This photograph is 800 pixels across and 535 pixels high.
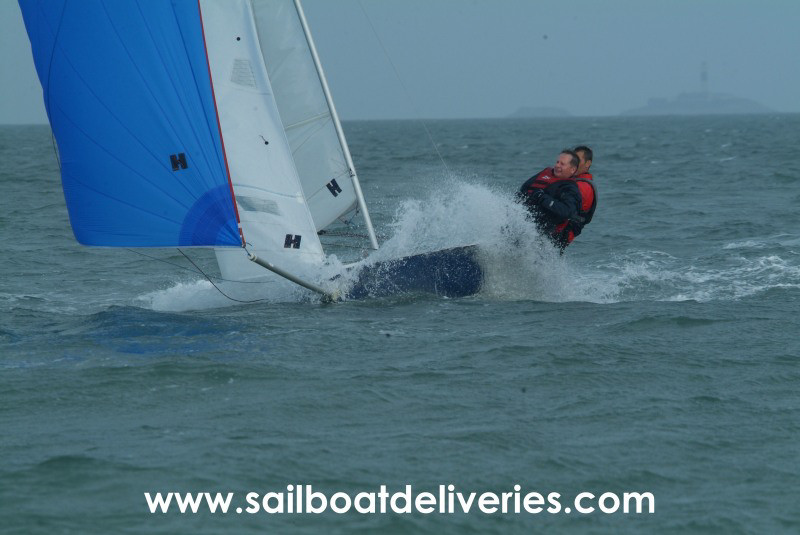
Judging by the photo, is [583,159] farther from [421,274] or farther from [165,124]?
[165,124]

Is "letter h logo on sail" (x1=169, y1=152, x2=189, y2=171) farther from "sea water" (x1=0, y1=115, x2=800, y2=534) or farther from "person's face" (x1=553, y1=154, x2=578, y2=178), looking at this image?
"person's face" (x1=553, y1=154, x2=578, y2=178)

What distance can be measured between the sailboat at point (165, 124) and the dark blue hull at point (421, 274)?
2.08ft

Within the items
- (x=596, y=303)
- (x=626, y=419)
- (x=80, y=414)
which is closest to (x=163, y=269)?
(x=596, y=303)

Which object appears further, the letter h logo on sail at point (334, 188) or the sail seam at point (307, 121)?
the letter h logo on sail at point (334, 188)

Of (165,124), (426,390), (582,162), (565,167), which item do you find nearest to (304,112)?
(165,124)

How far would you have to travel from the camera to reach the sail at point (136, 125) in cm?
892

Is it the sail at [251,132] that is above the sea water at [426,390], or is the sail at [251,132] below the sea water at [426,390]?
above

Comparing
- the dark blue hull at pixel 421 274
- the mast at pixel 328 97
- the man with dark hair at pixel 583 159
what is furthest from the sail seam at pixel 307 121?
the man with dark hair at pixel 583 159

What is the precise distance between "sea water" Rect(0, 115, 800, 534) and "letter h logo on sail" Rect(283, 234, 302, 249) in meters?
0.57

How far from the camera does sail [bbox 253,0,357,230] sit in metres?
10.0

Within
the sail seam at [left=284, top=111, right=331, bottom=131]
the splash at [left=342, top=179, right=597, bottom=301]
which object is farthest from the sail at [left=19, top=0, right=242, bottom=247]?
the splash at [left=342, top=179, right=597, bottom=301]

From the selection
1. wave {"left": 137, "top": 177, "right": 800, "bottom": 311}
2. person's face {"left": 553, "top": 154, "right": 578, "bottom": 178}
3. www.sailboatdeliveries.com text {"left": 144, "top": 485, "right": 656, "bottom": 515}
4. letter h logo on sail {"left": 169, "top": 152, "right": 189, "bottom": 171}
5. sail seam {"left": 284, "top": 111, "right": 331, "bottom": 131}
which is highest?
sail seam {"left": 284, "top": 111, "right": 331, "bottom": 131}

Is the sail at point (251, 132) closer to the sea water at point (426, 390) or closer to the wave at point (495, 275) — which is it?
the wave at point (495, 275)

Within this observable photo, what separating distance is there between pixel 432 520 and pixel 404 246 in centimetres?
594
